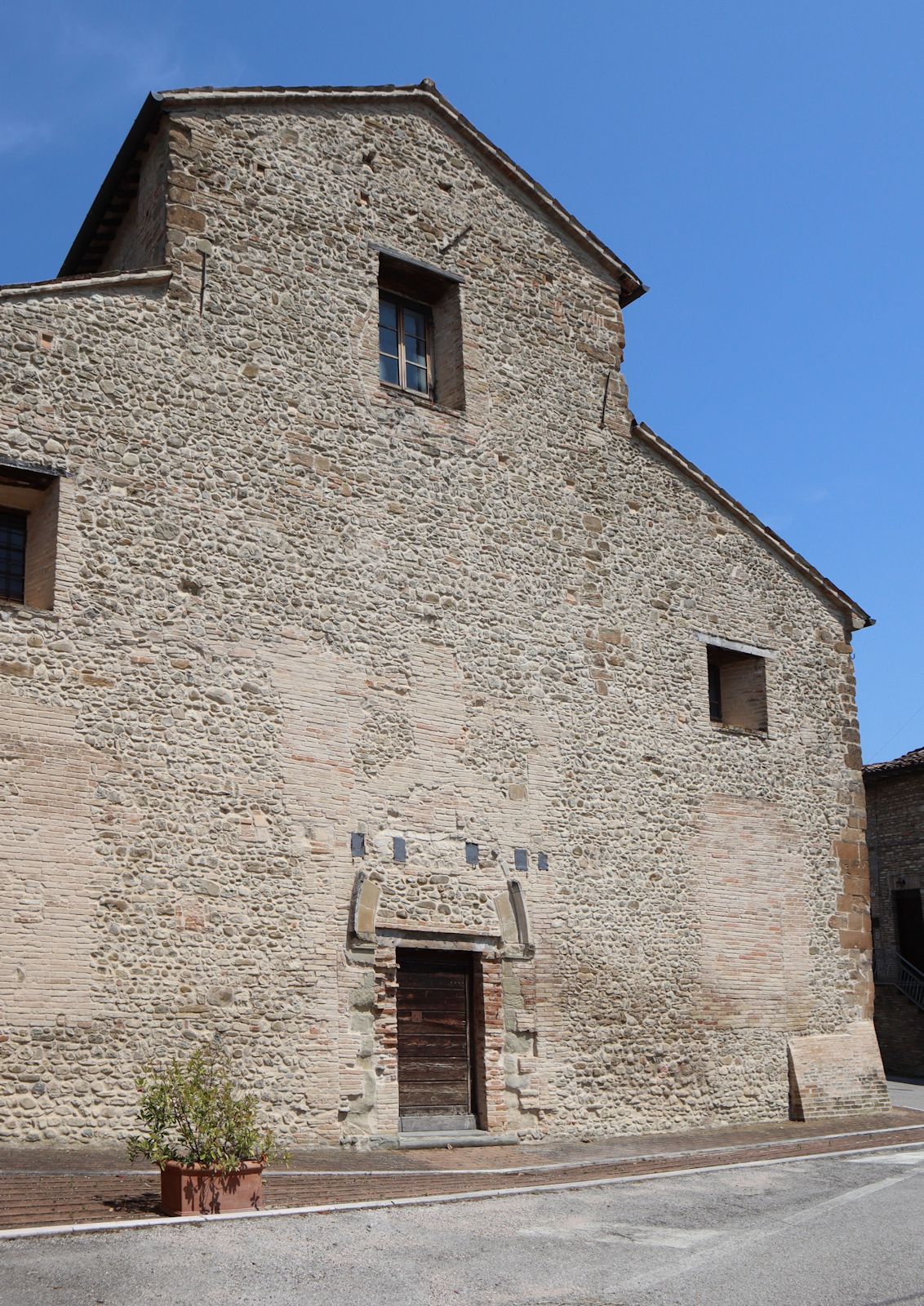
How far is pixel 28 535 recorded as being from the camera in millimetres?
11602

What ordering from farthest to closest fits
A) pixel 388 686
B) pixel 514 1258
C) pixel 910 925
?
pixel 910 925
pixel 388 686
pixel 514 1258

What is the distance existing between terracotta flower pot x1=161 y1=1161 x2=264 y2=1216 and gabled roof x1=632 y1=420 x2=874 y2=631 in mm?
10361

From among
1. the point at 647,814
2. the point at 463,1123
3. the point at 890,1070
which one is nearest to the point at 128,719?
the point at 463,1123

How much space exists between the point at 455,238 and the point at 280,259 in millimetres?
2398

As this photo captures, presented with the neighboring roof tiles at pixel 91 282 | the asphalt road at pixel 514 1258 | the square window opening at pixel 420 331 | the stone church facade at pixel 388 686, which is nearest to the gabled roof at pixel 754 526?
the stone church facade at pixel 388 686

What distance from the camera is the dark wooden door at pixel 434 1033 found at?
1247 centimetres

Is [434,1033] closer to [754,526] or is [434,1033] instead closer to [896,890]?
[754,526]

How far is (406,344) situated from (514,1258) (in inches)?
388

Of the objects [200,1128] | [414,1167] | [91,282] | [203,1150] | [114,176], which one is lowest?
[414,1167]

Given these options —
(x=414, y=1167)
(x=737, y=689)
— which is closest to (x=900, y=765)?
(x=737, y=689)

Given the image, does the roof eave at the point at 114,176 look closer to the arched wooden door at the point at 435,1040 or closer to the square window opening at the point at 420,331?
the square window opening at the point at 420,331

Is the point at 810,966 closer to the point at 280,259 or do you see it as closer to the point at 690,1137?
the point at 690,1137

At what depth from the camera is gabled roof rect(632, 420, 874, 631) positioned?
16.1 metres

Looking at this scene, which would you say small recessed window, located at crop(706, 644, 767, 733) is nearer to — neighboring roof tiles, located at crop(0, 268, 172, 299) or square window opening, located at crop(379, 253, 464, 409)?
square window opening, located at crop(379, 253, 464, 409)
